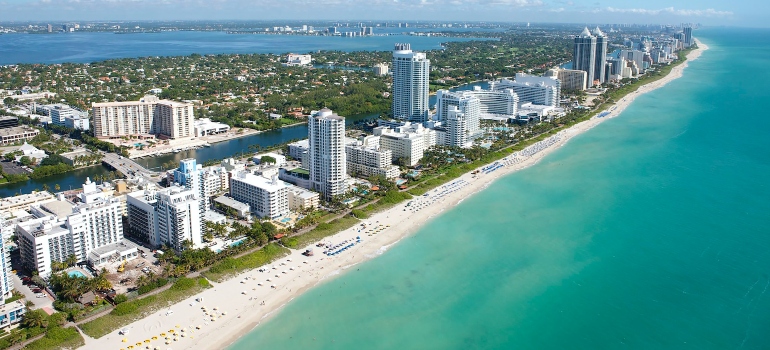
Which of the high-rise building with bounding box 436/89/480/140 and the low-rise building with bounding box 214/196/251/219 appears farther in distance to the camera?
the high-rise building with bounding box 436/89/480/140

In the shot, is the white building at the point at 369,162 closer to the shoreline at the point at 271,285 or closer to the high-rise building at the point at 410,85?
the shoreline at the point at 271,285

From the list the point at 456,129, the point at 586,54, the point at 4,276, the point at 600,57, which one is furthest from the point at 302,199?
the point at 600,57

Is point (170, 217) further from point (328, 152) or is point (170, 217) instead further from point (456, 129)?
point (456, 129)

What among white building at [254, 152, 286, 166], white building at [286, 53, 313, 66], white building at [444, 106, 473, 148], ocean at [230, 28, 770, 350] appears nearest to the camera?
ocean at [230, 28, 770, 350]

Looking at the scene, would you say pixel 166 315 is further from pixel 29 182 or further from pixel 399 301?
pixel 29 182

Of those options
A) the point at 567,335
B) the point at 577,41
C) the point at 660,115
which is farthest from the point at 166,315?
the point at 577,41

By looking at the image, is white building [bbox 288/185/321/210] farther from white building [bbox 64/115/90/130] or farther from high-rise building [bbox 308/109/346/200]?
white building [bbox 64/115/90/130]

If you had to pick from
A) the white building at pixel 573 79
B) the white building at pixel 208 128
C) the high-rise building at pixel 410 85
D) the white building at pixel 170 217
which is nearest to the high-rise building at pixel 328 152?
the white building at pixel 170 217

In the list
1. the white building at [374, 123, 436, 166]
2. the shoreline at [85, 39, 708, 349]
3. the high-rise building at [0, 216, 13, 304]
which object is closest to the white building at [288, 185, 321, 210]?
the shoreline at [85, 39, 708, 349]
